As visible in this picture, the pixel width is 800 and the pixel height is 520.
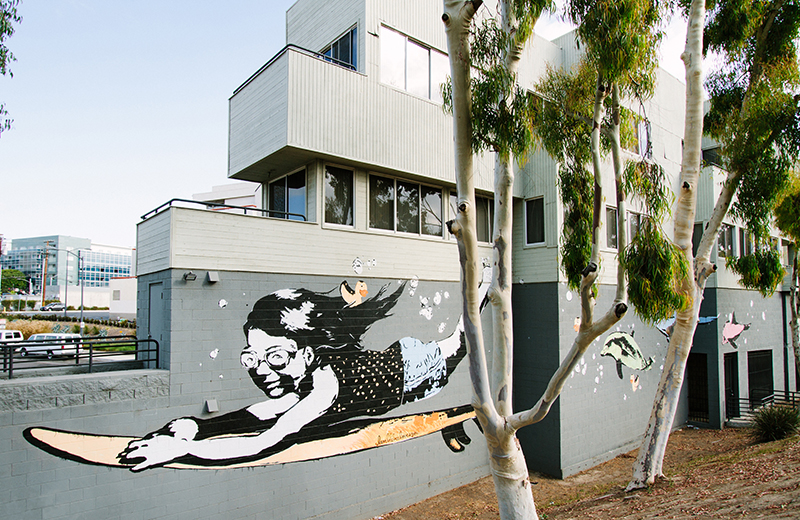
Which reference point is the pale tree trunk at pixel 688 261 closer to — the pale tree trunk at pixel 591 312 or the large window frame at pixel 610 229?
the pale tree trunk at pixel 591 312

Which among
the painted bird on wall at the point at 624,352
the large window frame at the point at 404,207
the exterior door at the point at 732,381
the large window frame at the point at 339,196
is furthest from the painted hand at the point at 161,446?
the exterior door at the point at 732,381

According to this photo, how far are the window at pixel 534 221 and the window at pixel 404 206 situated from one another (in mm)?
3048

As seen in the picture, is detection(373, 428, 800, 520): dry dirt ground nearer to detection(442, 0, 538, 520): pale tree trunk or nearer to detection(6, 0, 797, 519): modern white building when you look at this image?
detection(6, 0, 797, 519): modern white building

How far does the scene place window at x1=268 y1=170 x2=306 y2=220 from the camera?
1076 cm

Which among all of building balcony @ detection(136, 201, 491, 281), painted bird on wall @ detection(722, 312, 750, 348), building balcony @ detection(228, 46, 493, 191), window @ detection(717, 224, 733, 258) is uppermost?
building balcony @ detection(228, 46, 493, 191)

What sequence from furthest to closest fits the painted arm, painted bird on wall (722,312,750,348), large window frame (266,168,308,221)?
painted bird on wall (722,312,750,348) < large window frame (266,168,308,221) < the painted arm

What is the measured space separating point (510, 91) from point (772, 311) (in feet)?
65.9

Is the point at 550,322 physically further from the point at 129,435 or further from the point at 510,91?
the point at 129,435

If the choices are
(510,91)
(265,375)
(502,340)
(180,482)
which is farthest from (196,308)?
(510,91)

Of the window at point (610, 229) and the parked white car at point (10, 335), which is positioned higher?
the window at point (610, 229)

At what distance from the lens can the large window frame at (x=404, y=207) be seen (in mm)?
11156

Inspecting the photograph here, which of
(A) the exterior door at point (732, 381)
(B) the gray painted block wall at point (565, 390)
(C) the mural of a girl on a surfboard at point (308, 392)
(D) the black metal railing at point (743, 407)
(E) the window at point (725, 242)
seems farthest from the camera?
(E) the window at point (725, 242)

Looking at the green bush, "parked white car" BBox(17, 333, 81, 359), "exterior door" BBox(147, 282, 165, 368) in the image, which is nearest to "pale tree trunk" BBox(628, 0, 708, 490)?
the green bush

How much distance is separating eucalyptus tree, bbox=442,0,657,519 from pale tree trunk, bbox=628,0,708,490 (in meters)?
3.22
